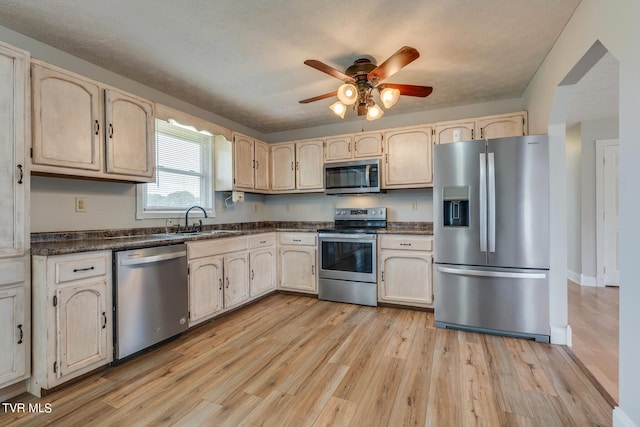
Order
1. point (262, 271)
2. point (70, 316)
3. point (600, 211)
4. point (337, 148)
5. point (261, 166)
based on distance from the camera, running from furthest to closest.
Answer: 1. point (261, 166)
2. point (600, 211)
3. point (337, 148)
4. point (262, 271)
5. point (70, 316)

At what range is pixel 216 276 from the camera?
3.00 meters

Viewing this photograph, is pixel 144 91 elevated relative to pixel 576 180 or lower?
elevated

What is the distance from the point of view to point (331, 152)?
13.2ft

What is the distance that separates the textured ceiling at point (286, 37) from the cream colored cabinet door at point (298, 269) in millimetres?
1979

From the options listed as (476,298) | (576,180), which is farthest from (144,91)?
(576,180)

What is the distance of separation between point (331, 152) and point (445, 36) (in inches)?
80.1

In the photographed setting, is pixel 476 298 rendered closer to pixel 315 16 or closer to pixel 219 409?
pixel 219 409

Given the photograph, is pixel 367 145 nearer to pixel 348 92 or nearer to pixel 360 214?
pixel 360 214

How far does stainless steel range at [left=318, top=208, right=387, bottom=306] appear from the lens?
3.49 m

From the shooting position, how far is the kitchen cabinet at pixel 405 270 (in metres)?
3.25

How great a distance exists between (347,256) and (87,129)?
2.77 metres

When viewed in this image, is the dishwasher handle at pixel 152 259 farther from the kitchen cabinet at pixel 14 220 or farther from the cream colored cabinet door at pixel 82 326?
the kitchen cabinet at pixel 14 220

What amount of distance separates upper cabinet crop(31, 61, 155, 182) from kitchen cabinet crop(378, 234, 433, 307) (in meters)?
2.59

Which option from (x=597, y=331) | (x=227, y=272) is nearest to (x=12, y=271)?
(x=227, y=272)
